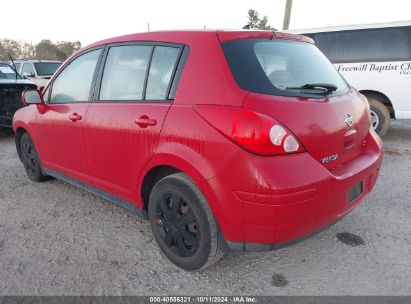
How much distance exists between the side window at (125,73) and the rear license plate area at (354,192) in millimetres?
1639

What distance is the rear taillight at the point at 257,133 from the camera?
189 centimetres

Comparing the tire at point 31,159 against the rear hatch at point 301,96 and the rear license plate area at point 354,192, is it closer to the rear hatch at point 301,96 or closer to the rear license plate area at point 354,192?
the rear hatch at point 301,96

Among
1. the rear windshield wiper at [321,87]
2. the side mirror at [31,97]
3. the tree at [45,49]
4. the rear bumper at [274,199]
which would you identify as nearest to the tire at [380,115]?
the rear windshield wiper at [321,87]

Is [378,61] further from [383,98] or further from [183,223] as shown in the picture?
[183,223]

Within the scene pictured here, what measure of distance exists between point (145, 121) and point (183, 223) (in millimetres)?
773

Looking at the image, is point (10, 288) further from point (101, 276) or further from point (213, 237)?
point (213, 237)

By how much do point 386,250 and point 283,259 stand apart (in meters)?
0.84

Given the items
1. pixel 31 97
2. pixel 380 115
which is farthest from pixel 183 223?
pixel 380 115

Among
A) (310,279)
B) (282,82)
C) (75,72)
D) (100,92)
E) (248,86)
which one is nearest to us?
(248,86)

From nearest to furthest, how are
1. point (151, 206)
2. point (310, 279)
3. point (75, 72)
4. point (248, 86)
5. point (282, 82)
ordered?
1. point (248, 86)
2. point (282, 82)
3. point (310, 279)
4. point (151, 206)
5. point (75, 72)

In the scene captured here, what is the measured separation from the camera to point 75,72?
11.0 ft

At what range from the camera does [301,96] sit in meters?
2.13

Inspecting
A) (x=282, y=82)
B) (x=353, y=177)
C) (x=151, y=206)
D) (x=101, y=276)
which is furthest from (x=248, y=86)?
(x=101, y=276)

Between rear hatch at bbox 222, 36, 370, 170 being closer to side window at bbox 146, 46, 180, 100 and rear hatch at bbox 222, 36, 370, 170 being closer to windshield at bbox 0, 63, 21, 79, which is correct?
side window at bbox 146, 46, 180, 100
